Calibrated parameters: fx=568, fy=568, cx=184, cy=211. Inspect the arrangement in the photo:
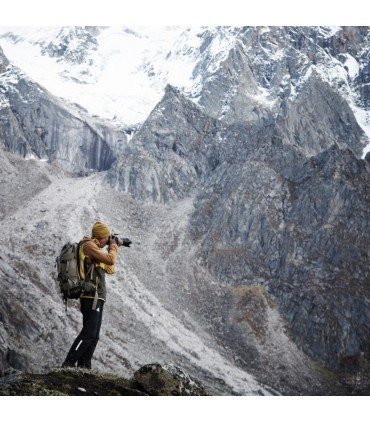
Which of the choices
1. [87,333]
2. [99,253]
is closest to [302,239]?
[87,333]

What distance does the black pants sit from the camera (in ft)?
39.1

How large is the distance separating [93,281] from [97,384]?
7.76 ft

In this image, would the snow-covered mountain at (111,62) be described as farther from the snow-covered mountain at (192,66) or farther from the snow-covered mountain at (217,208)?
→ the snow-covered mountain at (217,208)

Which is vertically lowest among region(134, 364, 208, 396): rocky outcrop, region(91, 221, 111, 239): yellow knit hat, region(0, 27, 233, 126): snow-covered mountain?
region(0, 27, 233, 126): snow-covered mountain

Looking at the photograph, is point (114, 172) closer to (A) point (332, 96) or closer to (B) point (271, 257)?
(B) point (271, 257)

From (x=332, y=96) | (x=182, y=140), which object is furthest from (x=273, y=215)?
(x=332, y=96)

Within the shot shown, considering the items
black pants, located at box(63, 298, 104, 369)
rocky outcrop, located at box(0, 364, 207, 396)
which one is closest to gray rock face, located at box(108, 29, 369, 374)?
rocky outcrop, located at box(0, 364, 207, 396)

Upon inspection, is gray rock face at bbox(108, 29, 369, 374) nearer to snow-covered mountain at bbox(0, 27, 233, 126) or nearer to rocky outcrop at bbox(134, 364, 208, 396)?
snow-covered mountain at bbox(0, 27, 233, 126)

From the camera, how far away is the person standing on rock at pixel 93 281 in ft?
38.8

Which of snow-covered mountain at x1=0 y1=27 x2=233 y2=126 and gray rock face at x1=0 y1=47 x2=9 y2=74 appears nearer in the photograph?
gray rock face at x1=0 y1=47 x2=9 y2=74

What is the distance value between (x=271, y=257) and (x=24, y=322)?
39.9 metres

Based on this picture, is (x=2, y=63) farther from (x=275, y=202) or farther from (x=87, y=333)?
(x=87, y=333)

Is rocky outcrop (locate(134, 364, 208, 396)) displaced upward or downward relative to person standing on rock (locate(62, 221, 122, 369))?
downward

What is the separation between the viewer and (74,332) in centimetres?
4156
